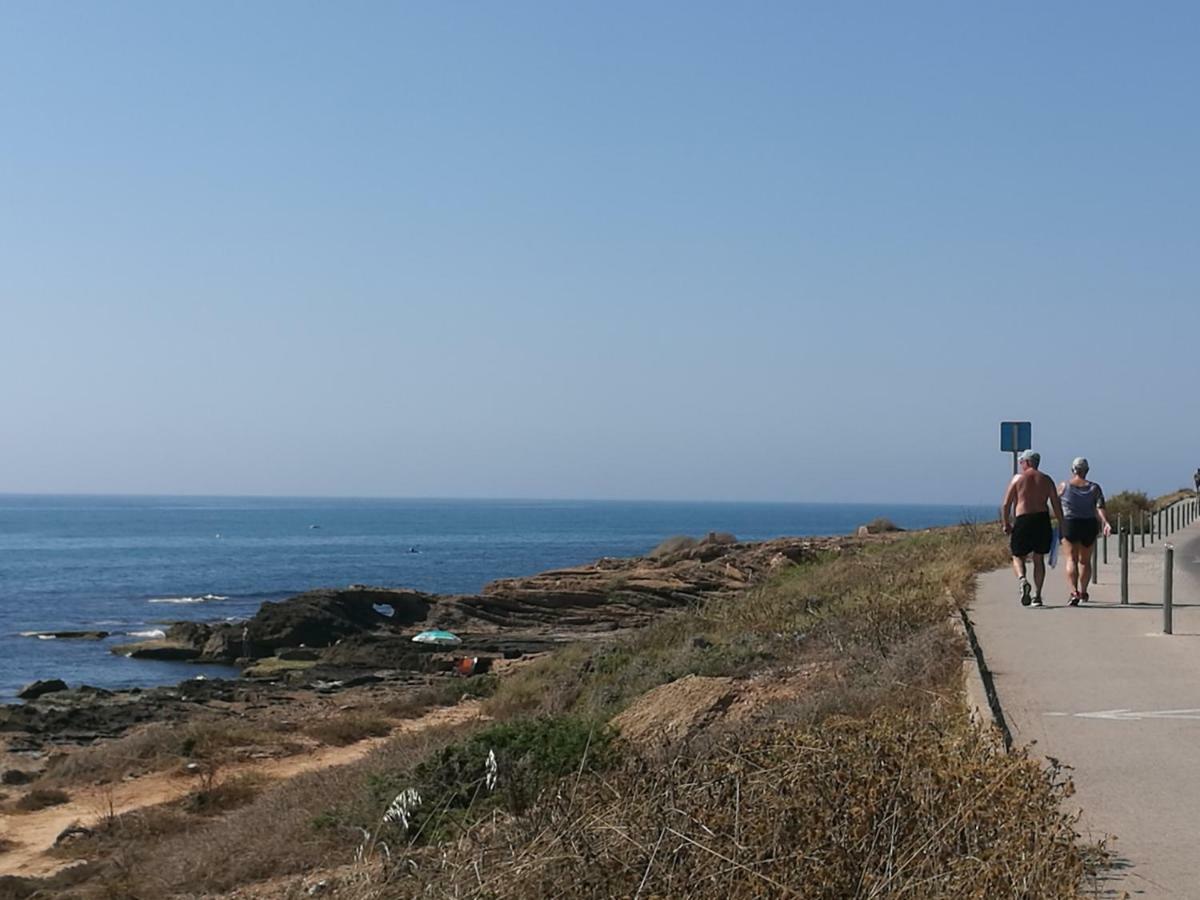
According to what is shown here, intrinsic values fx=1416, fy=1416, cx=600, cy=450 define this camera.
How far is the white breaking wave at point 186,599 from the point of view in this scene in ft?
205

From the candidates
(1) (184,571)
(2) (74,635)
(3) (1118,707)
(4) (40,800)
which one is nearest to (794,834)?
(3) (1118,707)

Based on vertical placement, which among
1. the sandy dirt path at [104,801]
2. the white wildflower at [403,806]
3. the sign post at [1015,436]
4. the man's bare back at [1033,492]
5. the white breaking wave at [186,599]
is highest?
the sign post at [1015,436]

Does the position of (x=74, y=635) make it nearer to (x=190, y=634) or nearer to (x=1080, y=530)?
(x=190, y=634)

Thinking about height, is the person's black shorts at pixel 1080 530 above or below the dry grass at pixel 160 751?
above

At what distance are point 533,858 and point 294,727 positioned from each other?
1737 cm

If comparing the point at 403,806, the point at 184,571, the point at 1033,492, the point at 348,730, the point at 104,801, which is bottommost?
the point at 184,571

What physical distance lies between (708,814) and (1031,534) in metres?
12.7

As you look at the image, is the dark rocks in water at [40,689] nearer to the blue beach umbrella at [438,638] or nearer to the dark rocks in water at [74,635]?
the blue beach umbrella at [438,638]

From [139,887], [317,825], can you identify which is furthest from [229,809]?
[317,825]

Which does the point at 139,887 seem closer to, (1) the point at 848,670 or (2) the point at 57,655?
(1) the point at 848,670

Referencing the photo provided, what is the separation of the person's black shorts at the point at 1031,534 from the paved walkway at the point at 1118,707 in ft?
2.30

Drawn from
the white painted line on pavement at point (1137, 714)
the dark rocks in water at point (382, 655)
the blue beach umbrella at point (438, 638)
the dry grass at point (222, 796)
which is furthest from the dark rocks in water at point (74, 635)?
the white painted line on pavement at point (1137, 714)

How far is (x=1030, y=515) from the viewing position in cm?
1683

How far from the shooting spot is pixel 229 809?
48.8ft
